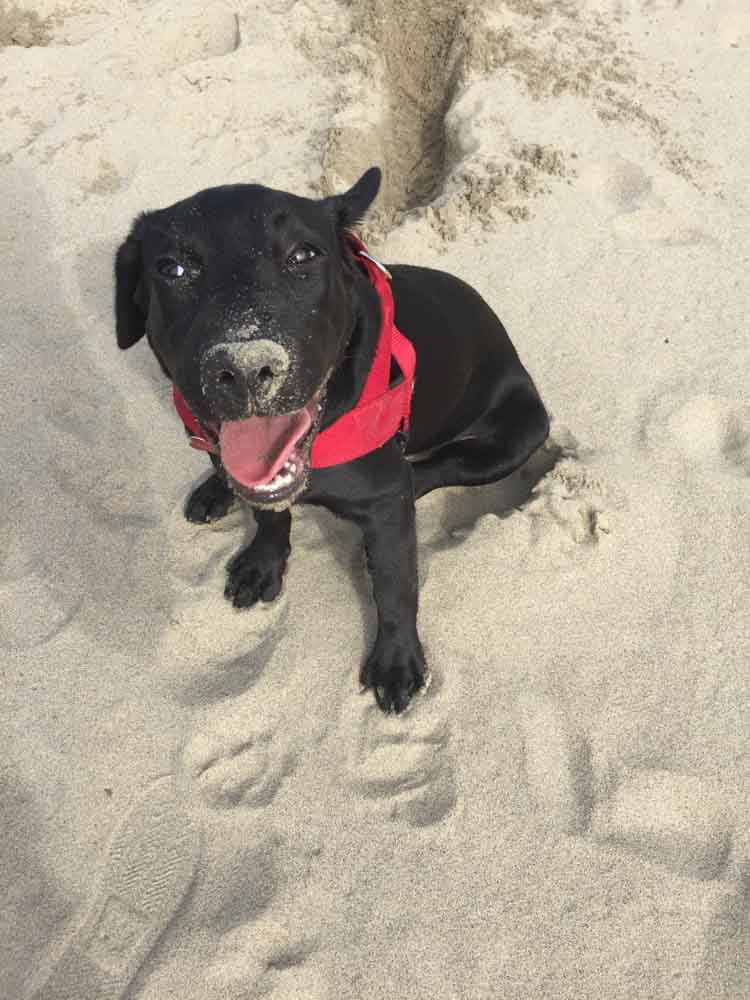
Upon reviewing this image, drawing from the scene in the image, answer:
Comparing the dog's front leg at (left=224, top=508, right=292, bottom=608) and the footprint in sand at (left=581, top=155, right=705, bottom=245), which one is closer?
the dog's front leg at (left=224, top=508, right=292, bottom=608)

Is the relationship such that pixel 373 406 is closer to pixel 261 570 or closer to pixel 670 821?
pixel 261 570

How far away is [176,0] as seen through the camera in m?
5.05

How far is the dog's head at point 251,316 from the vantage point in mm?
1748

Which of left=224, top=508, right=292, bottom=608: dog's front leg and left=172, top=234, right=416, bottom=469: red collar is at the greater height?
left=172, top=234, right=416, bottom=469: red collar

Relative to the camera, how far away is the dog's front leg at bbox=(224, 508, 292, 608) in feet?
A: 9.27

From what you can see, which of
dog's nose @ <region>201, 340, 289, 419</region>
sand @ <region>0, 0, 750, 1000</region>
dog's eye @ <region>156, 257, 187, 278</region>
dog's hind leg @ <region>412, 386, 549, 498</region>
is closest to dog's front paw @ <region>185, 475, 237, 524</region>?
sand @ <region>0, 0, 750, 1000</region>

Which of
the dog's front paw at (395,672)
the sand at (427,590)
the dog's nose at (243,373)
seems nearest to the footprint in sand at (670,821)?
the sand at (427,590)

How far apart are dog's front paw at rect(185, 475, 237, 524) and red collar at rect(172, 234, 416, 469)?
2.60 ft

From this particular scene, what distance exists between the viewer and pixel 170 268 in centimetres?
196

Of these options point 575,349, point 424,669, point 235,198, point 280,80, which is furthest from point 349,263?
point 280,80

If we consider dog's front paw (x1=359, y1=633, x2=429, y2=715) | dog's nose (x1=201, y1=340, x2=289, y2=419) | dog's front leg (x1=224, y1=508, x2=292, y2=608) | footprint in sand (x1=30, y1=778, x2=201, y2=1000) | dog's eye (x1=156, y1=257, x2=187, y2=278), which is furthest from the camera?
dog's front leg (x1=224, y1=508, x2=292, y2=608)

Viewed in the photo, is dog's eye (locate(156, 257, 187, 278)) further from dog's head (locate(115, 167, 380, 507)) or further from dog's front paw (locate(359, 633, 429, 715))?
dog's front paw (locate(359, 633, 429, 715))

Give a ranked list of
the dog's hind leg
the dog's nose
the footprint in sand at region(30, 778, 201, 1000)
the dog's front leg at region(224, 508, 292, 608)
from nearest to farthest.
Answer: the dog's nose
the footprint in sand at region(30, 778, 201, 1000)
the dog's front leg at region(224, 508, 292, 608)
the dog's hind leg

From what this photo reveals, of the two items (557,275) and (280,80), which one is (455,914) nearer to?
(557,275)
